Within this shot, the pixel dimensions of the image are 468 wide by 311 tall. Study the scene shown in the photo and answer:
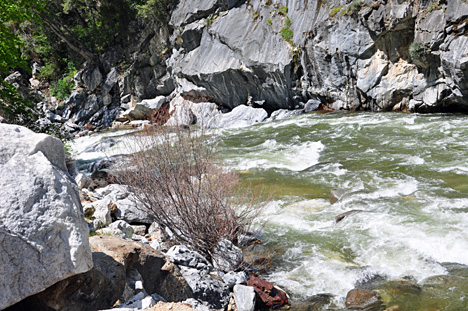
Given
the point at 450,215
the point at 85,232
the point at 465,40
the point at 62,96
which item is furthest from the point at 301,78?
the point at 62,96

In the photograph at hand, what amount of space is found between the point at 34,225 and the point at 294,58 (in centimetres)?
2048

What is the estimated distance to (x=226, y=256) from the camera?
563 cm

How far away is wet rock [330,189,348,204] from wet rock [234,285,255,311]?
13.0 feet

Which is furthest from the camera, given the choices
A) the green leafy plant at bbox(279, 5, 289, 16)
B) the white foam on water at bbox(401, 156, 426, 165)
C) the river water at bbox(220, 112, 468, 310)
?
the green leafy plant at bbox(279, 5, 289, 16)

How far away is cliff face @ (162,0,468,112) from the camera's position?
1519cm

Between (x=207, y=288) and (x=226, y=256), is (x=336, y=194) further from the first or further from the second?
(x=207, y=288)

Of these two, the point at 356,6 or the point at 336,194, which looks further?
the point at 356,6

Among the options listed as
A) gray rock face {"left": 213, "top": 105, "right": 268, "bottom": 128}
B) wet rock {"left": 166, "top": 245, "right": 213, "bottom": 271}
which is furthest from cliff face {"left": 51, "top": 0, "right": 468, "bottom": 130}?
wet rock {"left": 166, "top": 245, "right": 213, "bottom": 271}

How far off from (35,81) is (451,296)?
43.3 meters

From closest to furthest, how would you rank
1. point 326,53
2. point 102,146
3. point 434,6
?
1. point 434,6
2. point 102,146
3. point 326,53

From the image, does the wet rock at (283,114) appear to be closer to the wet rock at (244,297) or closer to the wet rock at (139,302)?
the wet rock at (244,297)

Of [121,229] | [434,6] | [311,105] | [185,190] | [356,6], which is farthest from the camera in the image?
[311,105]

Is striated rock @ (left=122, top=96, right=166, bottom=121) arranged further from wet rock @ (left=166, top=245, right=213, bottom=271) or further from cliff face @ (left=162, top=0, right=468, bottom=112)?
wet rock @ (left=166, top=245, right=213, bottom=271)

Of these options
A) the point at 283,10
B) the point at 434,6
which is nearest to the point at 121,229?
the point at 434,6
